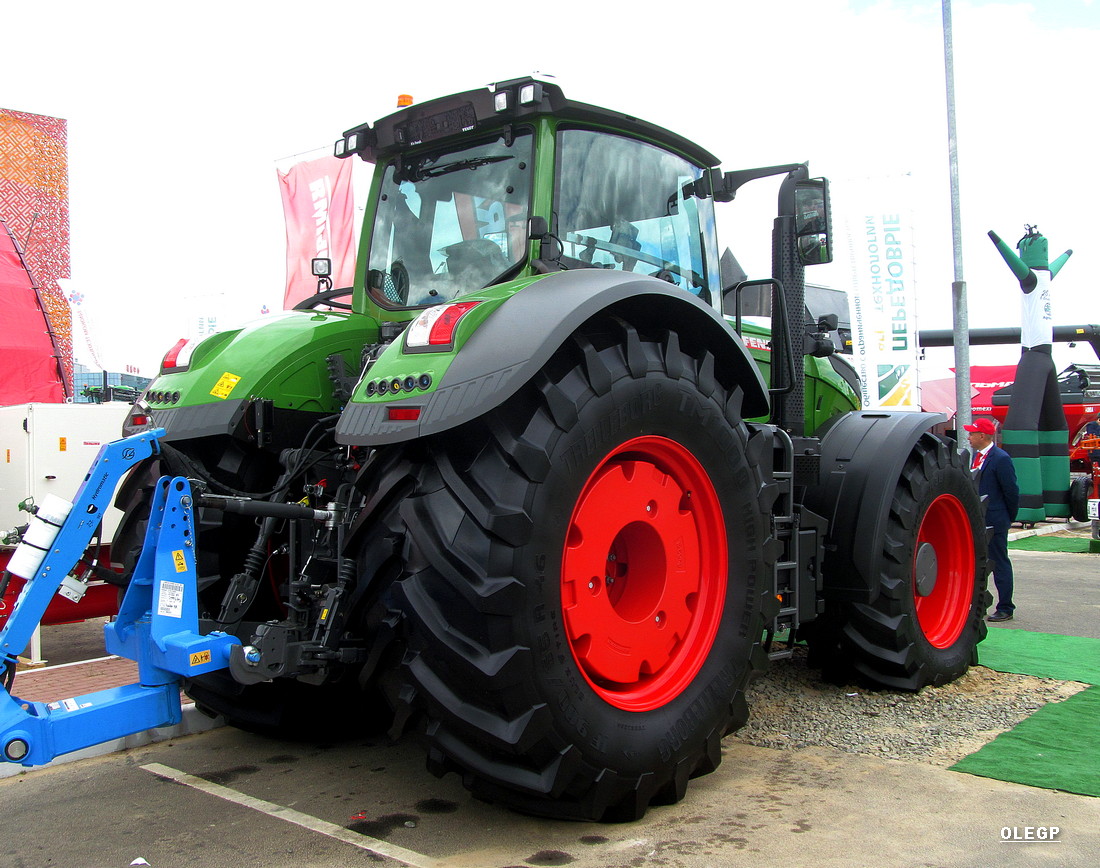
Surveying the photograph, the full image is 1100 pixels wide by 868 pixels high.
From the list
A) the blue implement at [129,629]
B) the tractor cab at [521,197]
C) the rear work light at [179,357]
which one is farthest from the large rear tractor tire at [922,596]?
the rear work light at [179,357]

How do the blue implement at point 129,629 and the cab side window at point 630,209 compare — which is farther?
the cab side window at point 630,209

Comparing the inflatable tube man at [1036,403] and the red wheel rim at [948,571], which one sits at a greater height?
the inflatable tube man at [1036,403]

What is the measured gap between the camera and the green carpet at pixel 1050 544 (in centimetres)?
1397

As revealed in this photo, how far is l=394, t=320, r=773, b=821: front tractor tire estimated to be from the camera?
9.10 ft

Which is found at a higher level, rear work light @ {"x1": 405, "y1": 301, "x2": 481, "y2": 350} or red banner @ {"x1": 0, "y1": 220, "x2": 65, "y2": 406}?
red banner @ {"x1": 0, "y1": 220, "x2": 65, "y2": 406}

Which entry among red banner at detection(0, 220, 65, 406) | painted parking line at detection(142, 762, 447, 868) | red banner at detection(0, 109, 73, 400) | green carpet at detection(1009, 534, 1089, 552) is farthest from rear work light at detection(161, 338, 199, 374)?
red banner at detection(0, 109, 73, 400)

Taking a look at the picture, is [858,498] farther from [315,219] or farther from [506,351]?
[315,219]

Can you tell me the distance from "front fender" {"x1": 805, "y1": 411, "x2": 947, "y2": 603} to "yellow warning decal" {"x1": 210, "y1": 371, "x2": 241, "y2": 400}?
290cm

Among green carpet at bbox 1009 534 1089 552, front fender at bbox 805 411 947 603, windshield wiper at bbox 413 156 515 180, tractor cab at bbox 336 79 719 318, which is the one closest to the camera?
tractor cab at bbox 336 79 719 318

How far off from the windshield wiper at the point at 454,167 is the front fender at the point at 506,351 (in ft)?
2.92

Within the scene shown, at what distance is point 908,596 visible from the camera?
4855 millimetres

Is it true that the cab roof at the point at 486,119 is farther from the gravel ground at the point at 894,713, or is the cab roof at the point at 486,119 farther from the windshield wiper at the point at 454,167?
the gravel ground at the point at 894,713

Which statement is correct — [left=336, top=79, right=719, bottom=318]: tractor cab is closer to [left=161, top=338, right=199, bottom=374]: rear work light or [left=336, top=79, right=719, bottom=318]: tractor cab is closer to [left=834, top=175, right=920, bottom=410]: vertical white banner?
[left=161, top=338, right=199, bottom=374]: rear work light

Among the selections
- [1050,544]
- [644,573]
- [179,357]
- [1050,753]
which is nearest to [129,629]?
[179,357]
